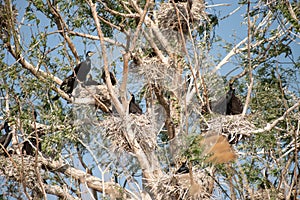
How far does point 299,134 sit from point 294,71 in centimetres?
147

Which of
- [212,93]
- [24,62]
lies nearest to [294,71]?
[212,93]

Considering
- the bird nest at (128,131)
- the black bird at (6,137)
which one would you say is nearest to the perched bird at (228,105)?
the bird nest at (128,131)

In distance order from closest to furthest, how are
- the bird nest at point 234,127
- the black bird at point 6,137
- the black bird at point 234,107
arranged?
the bird nest at point 234,127 < the black bird at point 234,107 < the black bird at point 6,137

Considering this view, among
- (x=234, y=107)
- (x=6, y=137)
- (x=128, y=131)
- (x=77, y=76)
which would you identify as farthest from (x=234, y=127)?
(x=6, y=137)

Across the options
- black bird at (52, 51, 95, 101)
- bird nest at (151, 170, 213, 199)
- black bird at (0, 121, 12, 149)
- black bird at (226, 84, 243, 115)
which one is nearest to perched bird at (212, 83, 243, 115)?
black bird at (226, 84, 243, 115)

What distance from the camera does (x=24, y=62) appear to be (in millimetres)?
11234

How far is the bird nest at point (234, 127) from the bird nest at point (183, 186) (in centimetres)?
67

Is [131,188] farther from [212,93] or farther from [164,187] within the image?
[212,93]

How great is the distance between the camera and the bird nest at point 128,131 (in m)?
9.91

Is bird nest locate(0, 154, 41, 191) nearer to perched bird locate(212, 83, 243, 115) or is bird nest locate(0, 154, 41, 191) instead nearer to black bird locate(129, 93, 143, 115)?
black bird locate(129, 93, 143, 115)

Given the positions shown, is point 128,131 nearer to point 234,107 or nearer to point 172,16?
point 234,107

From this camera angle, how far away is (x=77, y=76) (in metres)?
11.1

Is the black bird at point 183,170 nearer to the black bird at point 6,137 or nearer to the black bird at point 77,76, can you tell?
the black bird at point 77,76

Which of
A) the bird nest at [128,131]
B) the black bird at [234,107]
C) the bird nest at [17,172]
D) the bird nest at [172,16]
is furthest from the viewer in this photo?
the bird nest at [172,16]
